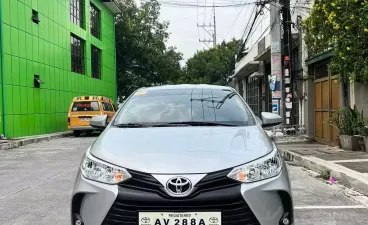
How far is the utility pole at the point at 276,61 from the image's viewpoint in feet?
44.6

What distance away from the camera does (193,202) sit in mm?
2910

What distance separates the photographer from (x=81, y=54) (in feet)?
90.6

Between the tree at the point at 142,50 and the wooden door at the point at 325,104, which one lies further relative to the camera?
the tree at the point at 142,50

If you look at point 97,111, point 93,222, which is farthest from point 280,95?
point 93,222

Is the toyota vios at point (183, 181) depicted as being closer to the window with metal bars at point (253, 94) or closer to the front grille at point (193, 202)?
the front grille at point (193, 202)

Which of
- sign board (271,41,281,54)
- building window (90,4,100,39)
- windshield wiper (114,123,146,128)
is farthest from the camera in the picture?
building window (90,4,100,39)

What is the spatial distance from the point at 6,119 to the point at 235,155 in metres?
15.0

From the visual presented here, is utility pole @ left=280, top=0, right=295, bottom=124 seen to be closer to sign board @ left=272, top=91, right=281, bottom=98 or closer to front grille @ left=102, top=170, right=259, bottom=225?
sign board @ left=272, top=91, right=281, bottom=98

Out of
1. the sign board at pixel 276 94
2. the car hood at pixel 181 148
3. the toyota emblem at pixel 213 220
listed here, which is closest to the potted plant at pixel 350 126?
the sign board at pixel 276 94

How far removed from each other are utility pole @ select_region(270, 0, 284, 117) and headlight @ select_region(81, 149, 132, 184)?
11041mm

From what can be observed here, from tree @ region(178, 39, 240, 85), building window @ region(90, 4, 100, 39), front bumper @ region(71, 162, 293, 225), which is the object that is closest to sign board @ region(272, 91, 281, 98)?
front bumper @ region(71, 162, 293, 225)

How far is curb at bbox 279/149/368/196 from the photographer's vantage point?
6195mm

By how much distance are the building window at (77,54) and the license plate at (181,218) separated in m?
23.8

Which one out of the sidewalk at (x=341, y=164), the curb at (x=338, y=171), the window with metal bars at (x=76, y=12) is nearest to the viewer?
the curb at (x=338, y=171)
